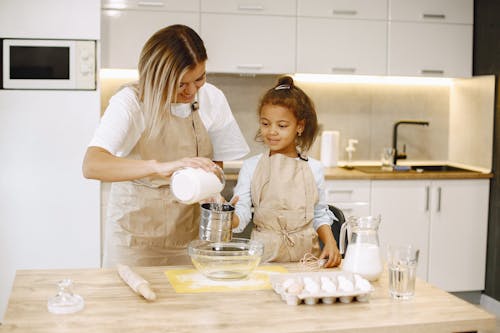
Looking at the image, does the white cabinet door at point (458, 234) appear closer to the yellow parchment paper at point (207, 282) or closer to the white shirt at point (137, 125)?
the white shirt at point (137, 125)

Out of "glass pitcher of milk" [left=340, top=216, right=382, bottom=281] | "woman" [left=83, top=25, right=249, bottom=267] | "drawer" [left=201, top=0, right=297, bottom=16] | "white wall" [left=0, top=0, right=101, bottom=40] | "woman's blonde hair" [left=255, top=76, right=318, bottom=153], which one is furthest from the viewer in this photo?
"drawer" [left=201, top=0, right=297, bottom=16]

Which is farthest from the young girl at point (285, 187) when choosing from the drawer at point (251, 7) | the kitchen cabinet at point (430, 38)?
the kitchen cabinet at point (430, 38)

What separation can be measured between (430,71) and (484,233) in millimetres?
1094

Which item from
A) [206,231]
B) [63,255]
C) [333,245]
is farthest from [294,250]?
[63,255]

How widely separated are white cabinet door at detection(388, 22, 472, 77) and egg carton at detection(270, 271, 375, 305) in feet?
8.98

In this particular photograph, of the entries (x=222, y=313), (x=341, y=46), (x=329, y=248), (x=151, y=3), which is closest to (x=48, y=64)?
(x=151, y=3)

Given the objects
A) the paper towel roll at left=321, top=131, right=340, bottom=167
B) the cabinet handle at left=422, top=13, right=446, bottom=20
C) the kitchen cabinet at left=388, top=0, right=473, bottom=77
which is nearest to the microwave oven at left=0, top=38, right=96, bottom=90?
the paper towel roll at left=321, top=131, right=340, bottom=167

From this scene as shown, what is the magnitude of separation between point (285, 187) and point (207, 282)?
1.90 ft

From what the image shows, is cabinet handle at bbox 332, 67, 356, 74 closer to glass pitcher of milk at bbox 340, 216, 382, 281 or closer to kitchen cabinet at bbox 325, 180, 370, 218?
kitchen cabinet at bbox 325, 180, 370, 218

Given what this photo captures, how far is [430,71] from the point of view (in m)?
4.36

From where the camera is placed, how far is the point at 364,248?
191cm

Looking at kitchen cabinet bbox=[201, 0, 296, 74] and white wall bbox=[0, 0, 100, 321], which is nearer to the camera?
white wall bbox=[0, 0, 100, 321]

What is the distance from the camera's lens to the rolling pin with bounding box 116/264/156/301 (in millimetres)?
1685

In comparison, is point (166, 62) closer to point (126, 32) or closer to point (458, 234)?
point (126, 32)
